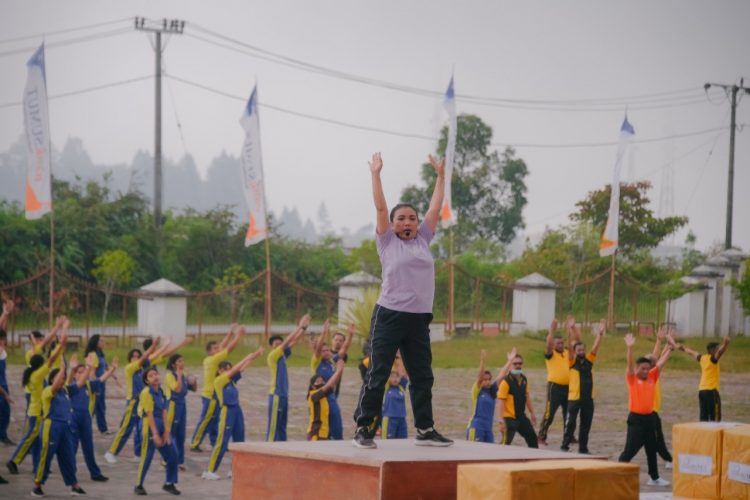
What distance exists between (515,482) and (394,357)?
2.32 meters

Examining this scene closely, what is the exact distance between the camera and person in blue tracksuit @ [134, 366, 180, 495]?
13992 mm

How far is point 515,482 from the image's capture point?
6094 millimetres

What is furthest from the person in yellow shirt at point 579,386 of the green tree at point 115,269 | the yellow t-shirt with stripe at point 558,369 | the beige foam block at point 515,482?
the green tree at point 115,269

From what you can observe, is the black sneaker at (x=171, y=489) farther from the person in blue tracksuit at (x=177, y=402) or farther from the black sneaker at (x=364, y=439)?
the black sneaker at (x=364, y=439)

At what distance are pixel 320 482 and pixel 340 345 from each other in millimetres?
9654

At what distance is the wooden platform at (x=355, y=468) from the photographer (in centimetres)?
706

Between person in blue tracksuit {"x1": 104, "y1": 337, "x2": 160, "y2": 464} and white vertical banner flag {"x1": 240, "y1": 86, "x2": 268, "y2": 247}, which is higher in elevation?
white vertical banner flag {"x1": 240, "y1": 86, "x2": 268, "y2": 247}

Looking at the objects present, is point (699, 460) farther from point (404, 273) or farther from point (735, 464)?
point (404, 273)

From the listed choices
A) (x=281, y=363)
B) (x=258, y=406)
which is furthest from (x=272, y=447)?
(x=258, y=406)

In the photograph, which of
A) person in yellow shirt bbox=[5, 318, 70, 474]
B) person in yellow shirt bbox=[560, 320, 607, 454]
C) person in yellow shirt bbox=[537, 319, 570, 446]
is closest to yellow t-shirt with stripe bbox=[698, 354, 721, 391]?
person in yellow shirt bbox=[560, 320, 607, 454]

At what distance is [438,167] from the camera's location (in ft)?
27.3

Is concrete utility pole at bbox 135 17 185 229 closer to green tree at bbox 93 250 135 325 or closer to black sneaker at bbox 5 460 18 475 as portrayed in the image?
green tree at bbox 93 250 135 325

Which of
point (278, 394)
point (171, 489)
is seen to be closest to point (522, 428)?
point (278, 394)

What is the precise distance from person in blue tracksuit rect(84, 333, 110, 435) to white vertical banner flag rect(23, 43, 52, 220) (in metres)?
6.74
